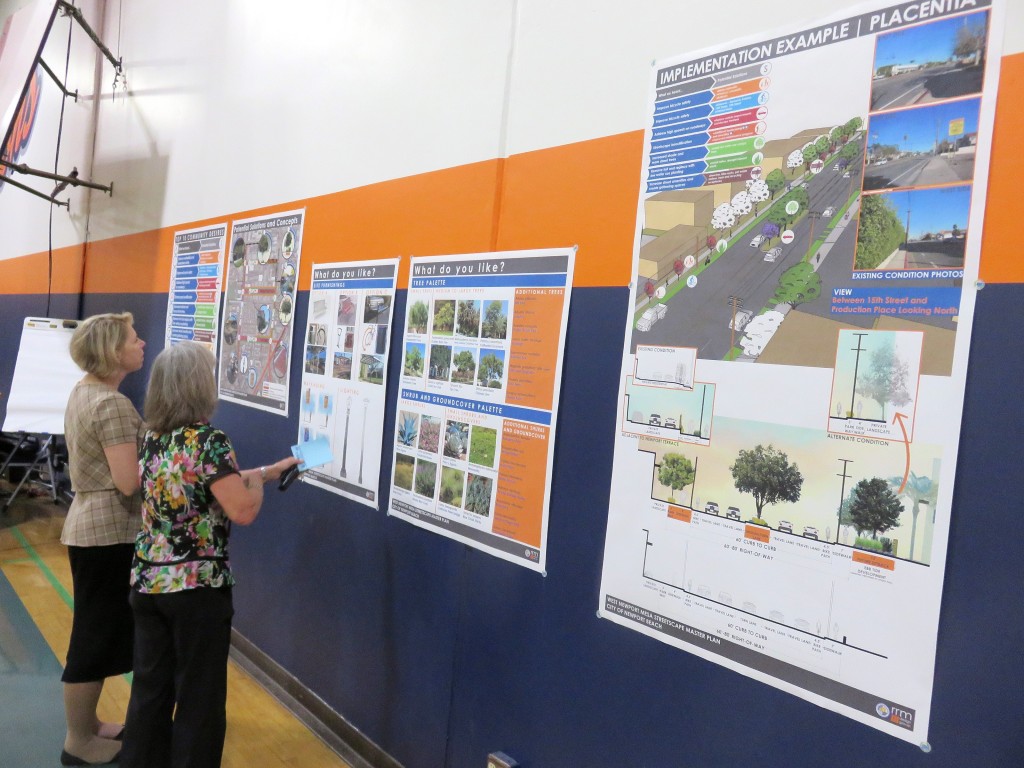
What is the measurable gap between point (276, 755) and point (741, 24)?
8.74 ft

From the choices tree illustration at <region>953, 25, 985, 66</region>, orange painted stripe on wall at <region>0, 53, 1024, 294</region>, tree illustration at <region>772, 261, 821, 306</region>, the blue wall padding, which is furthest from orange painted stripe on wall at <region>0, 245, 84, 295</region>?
tree illustration at <region>953, 25, 985, 66</region>

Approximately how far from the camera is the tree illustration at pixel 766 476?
139 cm

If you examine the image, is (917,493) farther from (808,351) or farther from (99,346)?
(99,346)

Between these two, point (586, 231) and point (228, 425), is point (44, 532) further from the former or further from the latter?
point (586, 231)

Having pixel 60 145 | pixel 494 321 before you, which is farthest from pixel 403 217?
pixel 60 145

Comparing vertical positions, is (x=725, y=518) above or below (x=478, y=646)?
above

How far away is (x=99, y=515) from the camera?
7.61ft

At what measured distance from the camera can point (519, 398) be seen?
1.96m

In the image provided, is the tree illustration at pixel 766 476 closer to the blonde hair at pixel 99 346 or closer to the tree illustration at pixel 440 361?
the tree illustration at pixel 440 361

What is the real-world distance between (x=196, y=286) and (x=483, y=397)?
7.51 ft

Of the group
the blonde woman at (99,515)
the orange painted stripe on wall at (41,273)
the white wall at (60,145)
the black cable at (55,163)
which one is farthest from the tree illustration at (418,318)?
the black cable at (55,163)

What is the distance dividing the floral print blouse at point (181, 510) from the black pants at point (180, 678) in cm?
5

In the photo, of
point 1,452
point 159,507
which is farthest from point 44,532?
point 159,507

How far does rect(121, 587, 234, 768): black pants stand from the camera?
2.02 metres
